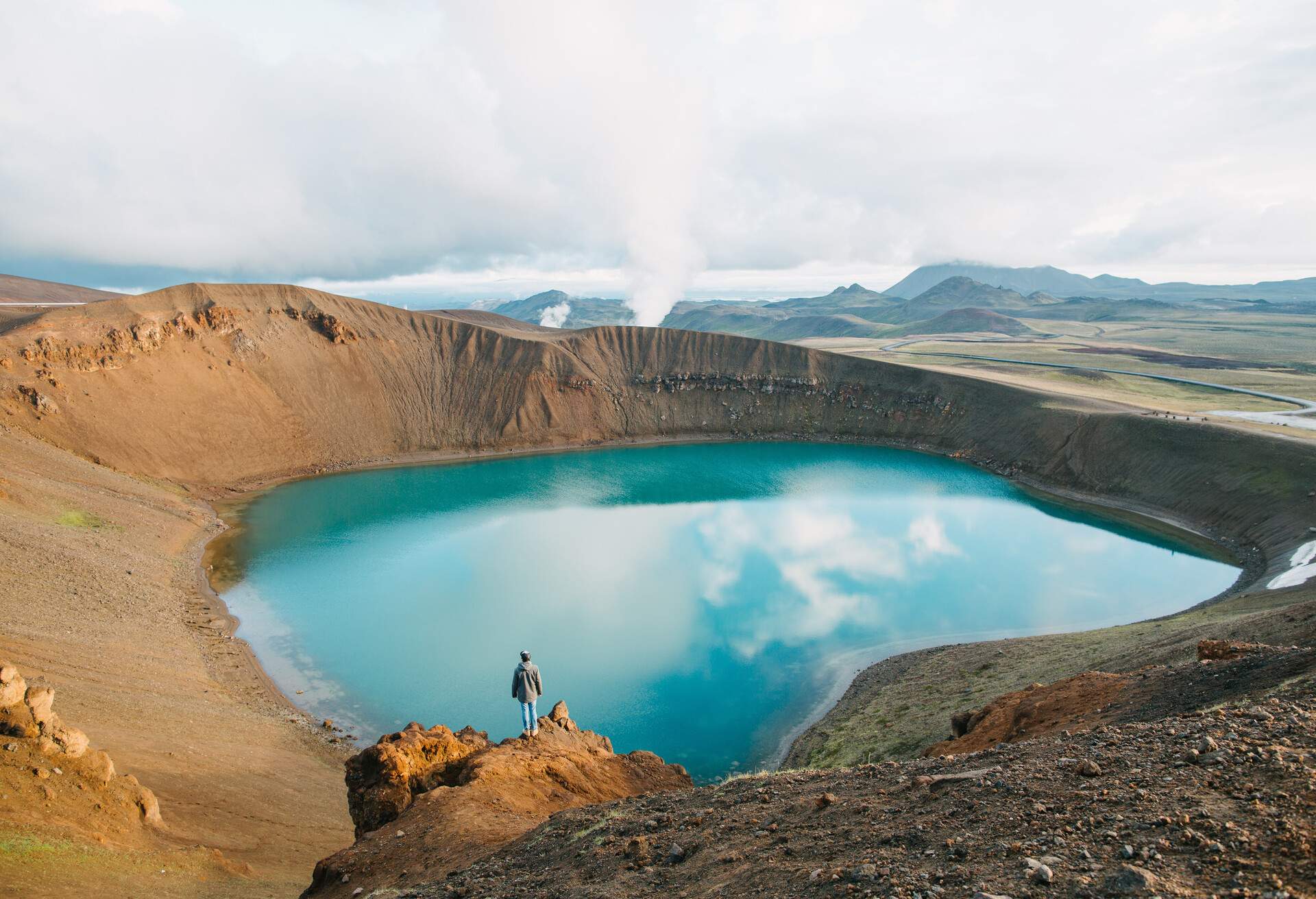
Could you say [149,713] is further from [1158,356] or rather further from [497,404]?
[1158,356]

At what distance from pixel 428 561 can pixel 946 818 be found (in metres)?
35.0

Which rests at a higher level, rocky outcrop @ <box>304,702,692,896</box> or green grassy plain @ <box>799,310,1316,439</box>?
green grassy plain @ <box>799,310,1316,439</box>

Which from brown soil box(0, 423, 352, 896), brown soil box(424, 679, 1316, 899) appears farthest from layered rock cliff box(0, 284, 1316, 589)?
brown soil box(424, 679, 1316, 899)

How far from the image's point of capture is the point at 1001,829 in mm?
7062

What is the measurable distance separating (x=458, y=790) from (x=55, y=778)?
6.70 m

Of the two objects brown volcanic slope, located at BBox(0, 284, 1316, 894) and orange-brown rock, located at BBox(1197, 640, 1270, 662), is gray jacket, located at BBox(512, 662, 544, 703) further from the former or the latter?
orange-brown rock, located at BBox(1197, 640, 1270, 662)

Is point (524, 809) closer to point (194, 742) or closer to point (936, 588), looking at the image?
point (194, 742)

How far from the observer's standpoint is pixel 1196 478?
49.3 m

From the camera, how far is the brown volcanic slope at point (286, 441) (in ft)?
63.6

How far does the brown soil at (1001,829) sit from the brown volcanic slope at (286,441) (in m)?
7.59

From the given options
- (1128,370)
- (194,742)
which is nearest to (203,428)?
(194,742)

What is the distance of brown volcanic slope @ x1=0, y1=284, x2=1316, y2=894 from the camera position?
1938cm

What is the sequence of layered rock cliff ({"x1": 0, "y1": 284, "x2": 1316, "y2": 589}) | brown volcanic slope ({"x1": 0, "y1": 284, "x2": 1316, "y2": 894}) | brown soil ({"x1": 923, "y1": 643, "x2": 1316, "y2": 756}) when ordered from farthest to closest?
layered rock cliff ({"x1": 0, "y1": 284, "x2": 1316, "y2": 589}) → brown volcanic slope ({"x1": 0, "y1": 284, "x2": 1316, "y2": 894}) → brown soil ({"x1": 923, "y1": 643, "x2": 1316, "y2": 756})

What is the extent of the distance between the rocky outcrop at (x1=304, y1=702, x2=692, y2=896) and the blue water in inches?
244
